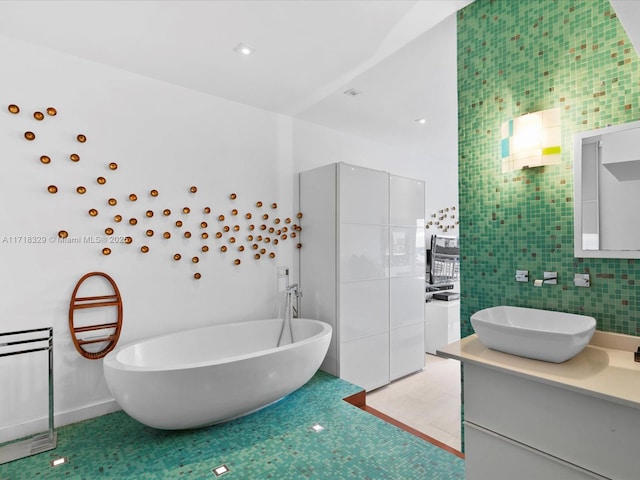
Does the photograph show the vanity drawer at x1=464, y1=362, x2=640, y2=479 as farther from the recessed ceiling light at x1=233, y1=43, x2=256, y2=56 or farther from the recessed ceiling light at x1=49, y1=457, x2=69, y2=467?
the recessed ceiling light at x1=233, y1=43, x2=256, y2=56

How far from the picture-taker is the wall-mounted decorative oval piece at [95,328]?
2.52 metres

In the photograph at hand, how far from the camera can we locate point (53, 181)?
250cm

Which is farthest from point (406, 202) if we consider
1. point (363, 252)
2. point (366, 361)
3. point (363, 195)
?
point (366, 361)

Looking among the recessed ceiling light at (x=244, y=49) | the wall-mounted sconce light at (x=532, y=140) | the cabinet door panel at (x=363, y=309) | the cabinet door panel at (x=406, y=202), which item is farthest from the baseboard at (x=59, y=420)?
the wall-mounted sconce light at (x=532, y=140)

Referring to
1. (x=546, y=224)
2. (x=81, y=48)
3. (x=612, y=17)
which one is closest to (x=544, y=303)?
(x=546, y=224)

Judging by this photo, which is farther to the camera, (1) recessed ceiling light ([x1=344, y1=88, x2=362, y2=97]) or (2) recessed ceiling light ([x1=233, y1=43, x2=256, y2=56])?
(1) recessed ceiling light ([x1=344, y1=88, x2=362, y2=97])

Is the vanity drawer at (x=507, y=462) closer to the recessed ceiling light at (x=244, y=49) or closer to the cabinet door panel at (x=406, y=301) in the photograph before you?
the cabinet door panel at (x=406, y=301)

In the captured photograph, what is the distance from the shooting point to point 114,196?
2754 mm

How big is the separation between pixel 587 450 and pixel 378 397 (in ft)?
7.58

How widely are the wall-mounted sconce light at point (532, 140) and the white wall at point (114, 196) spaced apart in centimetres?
234

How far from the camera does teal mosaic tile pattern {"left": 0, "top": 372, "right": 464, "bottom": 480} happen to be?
196 centimetres

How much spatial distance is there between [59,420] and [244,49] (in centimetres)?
297

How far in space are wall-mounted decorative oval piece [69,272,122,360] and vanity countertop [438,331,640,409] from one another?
242 centimetres

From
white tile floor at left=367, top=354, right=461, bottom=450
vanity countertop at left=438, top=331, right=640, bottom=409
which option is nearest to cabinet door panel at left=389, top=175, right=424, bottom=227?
white tile floor at left=367, top=354, right=461, bottom=450
